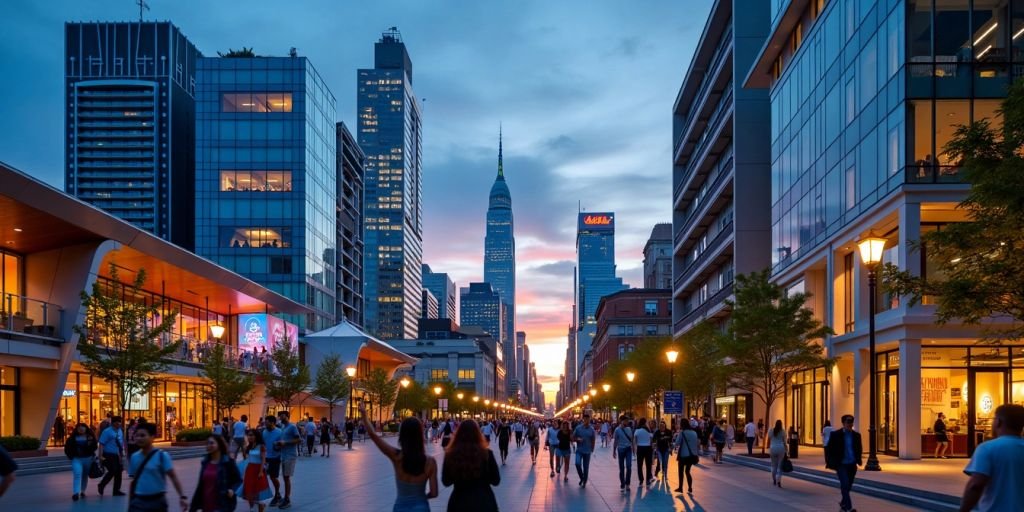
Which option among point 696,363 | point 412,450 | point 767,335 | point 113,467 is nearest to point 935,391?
point 767,335

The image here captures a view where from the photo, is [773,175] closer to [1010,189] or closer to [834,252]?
[834,252]

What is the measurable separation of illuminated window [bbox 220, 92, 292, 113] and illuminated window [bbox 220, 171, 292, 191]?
253 inches

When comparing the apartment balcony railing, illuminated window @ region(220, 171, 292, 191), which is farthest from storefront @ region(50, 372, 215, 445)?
illuminated window @ region(220, 171, 292, 191)

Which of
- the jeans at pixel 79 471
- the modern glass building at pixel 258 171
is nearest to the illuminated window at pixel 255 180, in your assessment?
the modern glass building at pixel 258 171

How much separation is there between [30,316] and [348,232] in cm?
8301

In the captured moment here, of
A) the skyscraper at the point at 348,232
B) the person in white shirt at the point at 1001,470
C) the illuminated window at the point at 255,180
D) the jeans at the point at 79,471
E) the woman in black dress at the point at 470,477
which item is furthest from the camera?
the skyscraper at the point at 348,232

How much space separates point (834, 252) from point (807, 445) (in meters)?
12.3

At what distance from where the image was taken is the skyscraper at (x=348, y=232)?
362ft

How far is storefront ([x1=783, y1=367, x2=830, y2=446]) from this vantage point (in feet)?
143

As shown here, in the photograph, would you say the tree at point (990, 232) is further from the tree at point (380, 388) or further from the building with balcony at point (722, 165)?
the tree at point (380, 388)

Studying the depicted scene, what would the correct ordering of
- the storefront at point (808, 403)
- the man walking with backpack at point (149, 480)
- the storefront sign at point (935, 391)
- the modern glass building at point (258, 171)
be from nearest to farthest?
the man walking with backpack at point (149, 480) → the storefront sign at point (935, 391) → the storefront at point (808, 403) → the modern glass building at point (258, 171)

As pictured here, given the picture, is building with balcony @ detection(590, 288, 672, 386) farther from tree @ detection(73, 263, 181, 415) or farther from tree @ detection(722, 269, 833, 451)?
tree @ detection(73, 263, 181, 415)

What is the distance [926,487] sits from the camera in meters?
20.1

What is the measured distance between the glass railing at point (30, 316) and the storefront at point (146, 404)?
13.8 ft
